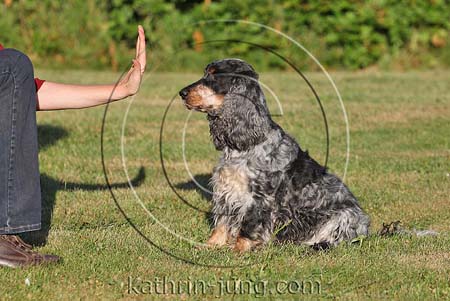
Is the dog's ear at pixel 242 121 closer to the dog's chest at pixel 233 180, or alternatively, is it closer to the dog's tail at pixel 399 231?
the dog's chest at pixel 233 180

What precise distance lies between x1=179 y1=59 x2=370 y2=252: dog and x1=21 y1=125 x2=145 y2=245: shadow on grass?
55.0 inches

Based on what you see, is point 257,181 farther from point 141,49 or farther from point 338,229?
point 141,49

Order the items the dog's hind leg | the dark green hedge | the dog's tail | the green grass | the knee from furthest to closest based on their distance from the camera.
Result: the dark green hedge < the dog's tail < the dog's hind leg < the knee < the green grass

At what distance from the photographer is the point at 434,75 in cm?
1770

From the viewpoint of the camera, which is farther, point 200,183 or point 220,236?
point 200,183

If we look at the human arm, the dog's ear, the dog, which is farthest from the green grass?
the human arm

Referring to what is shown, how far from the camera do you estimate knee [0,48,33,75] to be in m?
5.70

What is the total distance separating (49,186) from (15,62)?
3.30m

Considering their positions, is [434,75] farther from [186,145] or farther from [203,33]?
[186,145]

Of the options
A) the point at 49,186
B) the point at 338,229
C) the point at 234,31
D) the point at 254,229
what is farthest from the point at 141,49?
the point at 234,31

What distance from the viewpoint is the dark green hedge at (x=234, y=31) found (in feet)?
59.6

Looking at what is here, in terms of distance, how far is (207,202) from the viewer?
823 cm

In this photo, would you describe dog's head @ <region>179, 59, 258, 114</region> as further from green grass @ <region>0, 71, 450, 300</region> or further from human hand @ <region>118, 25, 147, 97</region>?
green grass @ <region>0, 71, 450, 300</region>

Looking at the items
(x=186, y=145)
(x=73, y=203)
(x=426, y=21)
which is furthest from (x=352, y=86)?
(x=73, y=203)
